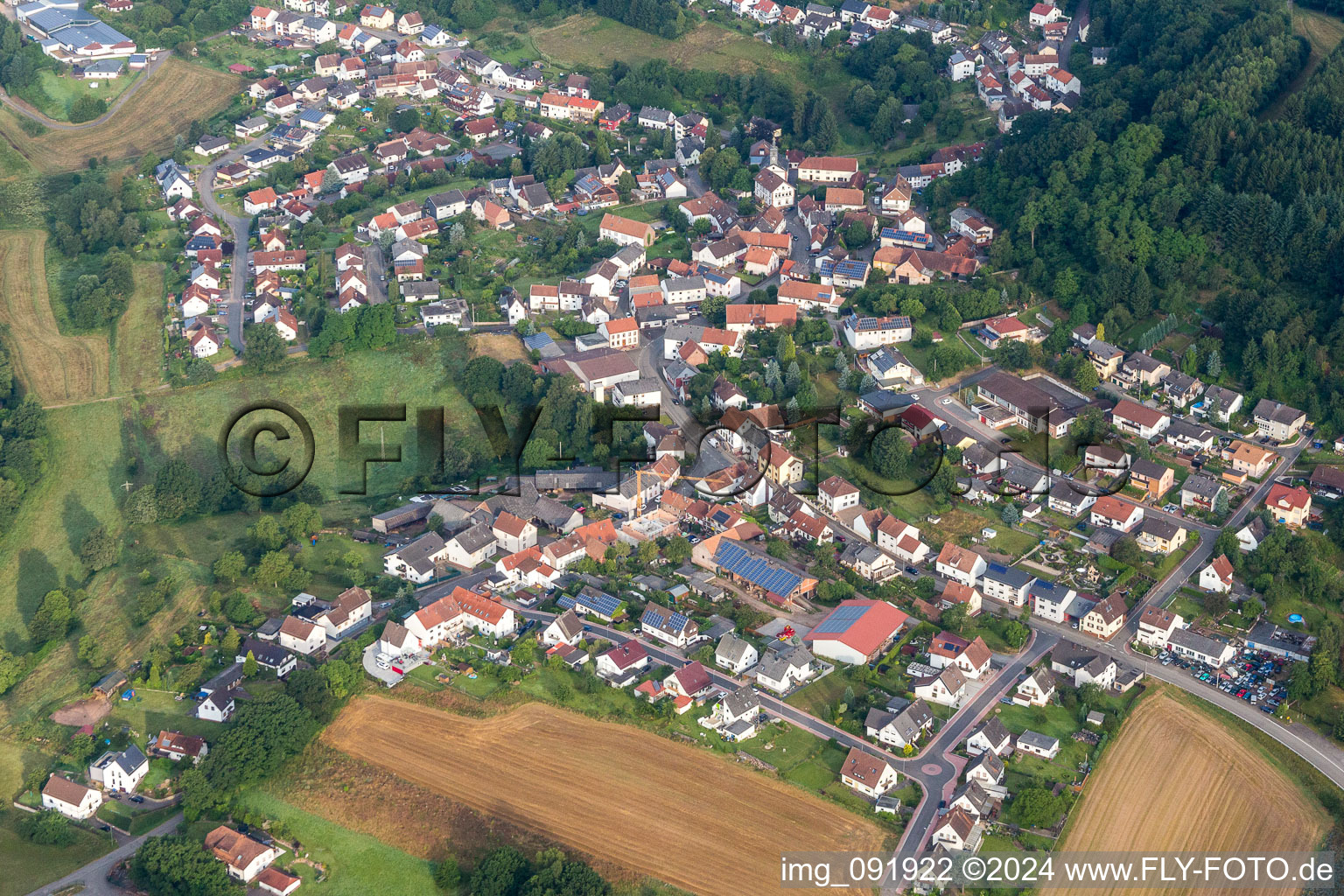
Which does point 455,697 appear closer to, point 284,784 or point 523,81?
point 284,784

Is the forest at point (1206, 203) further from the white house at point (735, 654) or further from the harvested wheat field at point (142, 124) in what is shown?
the harvested wheat field at point (142, 124)

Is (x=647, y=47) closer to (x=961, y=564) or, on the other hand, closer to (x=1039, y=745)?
(x=961, y=564)

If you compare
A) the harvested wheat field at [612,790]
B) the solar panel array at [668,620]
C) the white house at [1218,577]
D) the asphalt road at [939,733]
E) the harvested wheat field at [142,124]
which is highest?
the harvested wheat field at [142,124]

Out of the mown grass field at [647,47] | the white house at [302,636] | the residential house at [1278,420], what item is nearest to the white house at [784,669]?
the white house at [302,636]

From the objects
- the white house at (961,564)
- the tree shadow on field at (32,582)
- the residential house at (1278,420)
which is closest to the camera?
the white house at (961,564)

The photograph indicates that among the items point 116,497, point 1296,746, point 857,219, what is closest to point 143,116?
point 116,497

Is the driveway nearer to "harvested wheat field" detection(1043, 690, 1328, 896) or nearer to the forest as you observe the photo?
"harvested wheat field" detection(1043, 690, 1328, 896)

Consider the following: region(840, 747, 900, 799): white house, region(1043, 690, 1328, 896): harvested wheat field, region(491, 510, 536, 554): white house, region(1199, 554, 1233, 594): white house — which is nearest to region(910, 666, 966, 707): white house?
region(840, 747, 900, 799): white house

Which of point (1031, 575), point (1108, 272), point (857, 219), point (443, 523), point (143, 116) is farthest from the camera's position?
point (143, 116)
